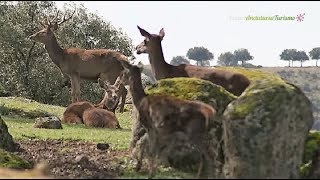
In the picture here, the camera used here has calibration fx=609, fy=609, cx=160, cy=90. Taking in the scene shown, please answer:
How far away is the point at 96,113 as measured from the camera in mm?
22203

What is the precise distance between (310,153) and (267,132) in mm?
3066

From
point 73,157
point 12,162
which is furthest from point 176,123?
point 73,157

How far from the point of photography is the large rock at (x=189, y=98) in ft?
39.9

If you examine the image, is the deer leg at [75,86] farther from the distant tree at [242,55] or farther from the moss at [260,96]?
the distant tree at [242,55]

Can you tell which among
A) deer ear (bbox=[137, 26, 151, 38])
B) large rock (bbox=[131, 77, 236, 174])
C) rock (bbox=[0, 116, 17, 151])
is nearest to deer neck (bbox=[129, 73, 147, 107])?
large rock (bbox=[131, 77, 236, 174])

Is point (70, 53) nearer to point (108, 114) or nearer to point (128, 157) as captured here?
point (108, 114)

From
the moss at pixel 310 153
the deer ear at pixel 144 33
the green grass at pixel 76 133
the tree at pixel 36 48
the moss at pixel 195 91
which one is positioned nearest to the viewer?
the moss at pixel 310 153

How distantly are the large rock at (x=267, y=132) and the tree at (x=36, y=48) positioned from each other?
3363 centimetres

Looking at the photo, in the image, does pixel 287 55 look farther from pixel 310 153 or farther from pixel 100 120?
pixel 310 153

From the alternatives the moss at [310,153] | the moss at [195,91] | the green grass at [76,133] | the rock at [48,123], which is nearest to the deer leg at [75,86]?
the green grass at [76,133]

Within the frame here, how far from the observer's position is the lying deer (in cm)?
2200

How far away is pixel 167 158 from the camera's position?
12.4 metres

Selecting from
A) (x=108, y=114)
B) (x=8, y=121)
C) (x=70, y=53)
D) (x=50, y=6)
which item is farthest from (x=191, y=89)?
(x=50, y=6)

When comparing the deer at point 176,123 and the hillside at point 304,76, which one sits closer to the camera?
the deer at point 176,123
